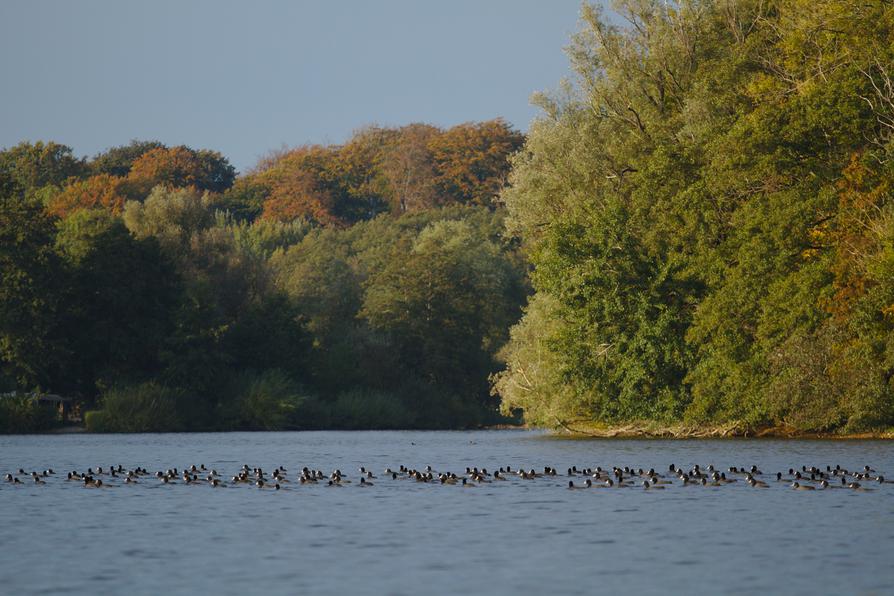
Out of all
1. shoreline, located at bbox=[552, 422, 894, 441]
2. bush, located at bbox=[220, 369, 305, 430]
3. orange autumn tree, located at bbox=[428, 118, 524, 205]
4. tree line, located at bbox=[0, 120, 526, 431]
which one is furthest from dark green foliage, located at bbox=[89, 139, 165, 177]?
shoreline, located at bbox=[552, 422, 894, 441]

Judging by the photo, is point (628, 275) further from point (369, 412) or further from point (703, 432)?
point (369, 412)

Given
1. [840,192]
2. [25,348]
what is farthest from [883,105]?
[25,348]

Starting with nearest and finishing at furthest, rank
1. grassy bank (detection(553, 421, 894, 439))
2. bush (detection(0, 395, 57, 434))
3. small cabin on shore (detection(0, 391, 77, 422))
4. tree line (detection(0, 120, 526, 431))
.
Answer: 1. grassy bank (detection(553, 421, 894, 439))
2. bush (detection(0, 395, 57, 434))
3. small cabin on shore (detection(0, 391, 77, 422))
4. tree line (detection(0, 120, 526, 431))

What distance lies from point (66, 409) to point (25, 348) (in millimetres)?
7611

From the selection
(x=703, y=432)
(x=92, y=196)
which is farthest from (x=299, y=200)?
(x=703, y=432)

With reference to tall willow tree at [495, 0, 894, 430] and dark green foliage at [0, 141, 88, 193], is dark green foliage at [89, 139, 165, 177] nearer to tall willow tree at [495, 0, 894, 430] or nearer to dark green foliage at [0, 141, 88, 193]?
dark green foliage at [0, 141, 88, 193]

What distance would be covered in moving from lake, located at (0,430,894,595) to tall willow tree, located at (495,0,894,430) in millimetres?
10924

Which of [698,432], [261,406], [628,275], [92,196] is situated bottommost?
[698,432]

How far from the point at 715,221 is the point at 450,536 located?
37.7m

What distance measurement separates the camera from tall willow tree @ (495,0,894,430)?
185 ft

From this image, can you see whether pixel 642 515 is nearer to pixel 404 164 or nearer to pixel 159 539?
pixel 159 539

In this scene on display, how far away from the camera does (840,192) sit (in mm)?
57375

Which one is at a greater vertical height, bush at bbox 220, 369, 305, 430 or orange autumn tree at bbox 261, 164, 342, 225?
orange autumn tree at bbox 261, 164, 342, 225

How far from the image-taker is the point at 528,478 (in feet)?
132
